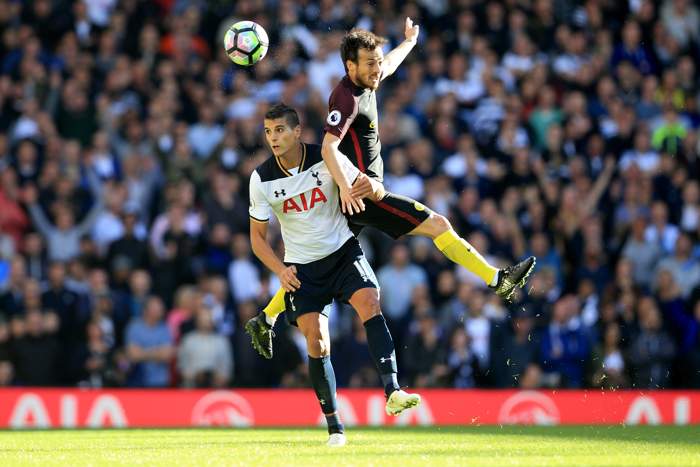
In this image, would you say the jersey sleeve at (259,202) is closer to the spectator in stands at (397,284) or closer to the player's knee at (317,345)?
the player's knee at (317,345)

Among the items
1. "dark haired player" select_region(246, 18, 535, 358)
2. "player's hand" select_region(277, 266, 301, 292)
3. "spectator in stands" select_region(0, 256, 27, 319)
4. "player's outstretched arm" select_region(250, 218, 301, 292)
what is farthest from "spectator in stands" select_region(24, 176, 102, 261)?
"player's hand" select_region(277, 266, 301, 292)

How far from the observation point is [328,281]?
9.53m

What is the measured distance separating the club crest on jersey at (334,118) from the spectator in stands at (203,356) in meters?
5.85

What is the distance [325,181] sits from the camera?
9.53 m

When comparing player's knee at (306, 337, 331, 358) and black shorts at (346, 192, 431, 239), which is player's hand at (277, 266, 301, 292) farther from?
black shorts at (346, 192, 431, 239)

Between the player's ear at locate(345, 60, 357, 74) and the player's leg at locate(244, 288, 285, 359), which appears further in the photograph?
the player's leg at locate(244, 288, 285, 359)

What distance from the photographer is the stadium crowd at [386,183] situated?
14836 millimetres

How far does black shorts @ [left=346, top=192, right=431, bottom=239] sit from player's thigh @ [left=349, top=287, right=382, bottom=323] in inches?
22.0

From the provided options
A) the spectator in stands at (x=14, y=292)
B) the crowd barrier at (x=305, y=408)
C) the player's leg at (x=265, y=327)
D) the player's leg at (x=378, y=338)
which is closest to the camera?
the player's leg at (x=378, y=338)

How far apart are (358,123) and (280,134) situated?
2.13 ft

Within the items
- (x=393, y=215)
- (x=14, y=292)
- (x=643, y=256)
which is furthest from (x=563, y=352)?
(x=14, y=292)

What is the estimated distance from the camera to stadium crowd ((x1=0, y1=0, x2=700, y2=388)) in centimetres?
1484

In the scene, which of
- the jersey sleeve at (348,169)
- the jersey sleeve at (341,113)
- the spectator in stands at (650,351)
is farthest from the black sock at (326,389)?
the spectator in stands at (650,351)

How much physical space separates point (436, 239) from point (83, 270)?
6760mm
